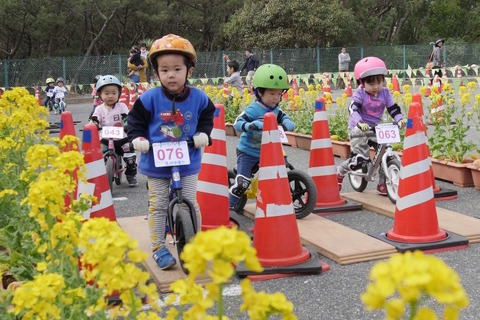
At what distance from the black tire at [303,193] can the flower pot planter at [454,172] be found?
2.21m

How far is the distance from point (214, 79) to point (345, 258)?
2733cm

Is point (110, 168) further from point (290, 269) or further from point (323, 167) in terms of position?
point (290, 269)

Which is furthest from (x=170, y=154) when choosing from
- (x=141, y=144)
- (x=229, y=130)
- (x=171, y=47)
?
(x=229, y=130)

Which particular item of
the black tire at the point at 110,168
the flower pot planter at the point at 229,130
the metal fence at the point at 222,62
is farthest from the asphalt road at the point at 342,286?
the metal fence at the point at 222,62

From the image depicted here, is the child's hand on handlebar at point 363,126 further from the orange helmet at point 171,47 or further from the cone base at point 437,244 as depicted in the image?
the orange helmet at point 171,47

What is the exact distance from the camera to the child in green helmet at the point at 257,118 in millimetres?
5656

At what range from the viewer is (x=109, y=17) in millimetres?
41406

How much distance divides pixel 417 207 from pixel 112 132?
13.1 ft

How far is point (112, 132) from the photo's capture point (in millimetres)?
7762

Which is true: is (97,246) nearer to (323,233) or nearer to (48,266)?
(48,266)

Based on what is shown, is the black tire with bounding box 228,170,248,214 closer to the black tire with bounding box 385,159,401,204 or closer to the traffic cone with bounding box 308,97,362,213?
the traffic cone with bounding box 308,97,362,213

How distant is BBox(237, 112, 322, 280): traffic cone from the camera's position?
4516 mm

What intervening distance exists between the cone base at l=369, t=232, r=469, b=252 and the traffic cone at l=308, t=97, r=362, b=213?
127 centimetres

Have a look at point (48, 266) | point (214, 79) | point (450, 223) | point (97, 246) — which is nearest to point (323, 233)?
point (450, 223)
